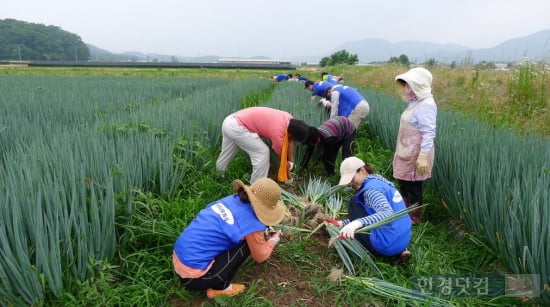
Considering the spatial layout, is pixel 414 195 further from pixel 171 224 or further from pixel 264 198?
pixel 171 224

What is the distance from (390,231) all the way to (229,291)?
1030 millimetres

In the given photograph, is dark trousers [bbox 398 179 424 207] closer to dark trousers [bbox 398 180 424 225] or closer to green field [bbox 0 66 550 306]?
dark trousers [bbox 398 180 424 225]

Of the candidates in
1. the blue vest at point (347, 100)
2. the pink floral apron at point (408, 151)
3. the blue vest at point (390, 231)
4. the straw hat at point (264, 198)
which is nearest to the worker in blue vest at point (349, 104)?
the blue vest at point (347, 100)

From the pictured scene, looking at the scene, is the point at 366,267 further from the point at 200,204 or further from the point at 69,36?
the point at 69,36

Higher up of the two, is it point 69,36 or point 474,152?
point 69,36

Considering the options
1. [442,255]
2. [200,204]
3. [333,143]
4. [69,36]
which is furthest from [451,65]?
[69,36]

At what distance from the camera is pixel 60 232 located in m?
1.52

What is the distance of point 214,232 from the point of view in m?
1.69

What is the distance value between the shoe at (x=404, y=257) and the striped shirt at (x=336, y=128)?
142 cm

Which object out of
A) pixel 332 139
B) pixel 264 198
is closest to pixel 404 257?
pixel 264 198

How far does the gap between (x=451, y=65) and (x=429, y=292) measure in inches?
401

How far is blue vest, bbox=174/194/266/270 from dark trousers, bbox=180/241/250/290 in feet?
0.13

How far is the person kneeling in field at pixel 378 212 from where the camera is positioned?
6.66ft

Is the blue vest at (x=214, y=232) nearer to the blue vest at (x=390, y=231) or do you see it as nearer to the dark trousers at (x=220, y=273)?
the dark trousers at (x=220, y=273)
